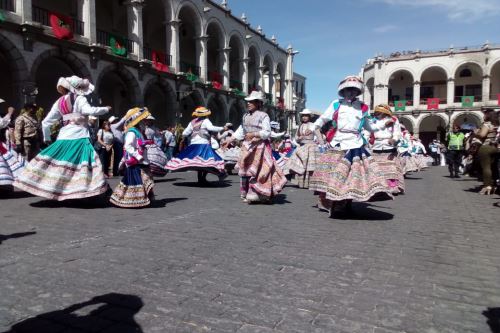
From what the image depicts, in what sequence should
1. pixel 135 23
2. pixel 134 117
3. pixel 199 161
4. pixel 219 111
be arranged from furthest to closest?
pixel 219 111 < pixel 135 23 < pixel 199 161 < pixel 134 117

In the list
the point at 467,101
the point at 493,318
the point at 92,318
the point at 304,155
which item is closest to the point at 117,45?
the point at 304,155

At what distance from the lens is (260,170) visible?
23.5 ft

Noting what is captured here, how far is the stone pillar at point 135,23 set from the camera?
20000 millimetres

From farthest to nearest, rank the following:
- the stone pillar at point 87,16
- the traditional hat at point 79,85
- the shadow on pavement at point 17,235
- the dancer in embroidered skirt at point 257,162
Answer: the stone pillar at point 87,16, the dancer in embroidered skirt at point 257,162, the traditional hat at point 79,85, the shadow on pavement at point 17,235

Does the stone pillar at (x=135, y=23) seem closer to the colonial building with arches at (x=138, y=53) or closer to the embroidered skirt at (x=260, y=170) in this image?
the colonial building with arches at (x=138, y=53)

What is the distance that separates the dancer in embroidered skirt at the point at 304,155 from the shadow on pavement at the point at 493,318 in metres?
6.96

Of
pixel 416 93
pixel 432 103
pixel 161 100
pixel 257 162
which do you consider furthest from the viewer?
pixel 416 93

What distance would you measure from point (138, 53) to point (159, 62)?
1.74 m

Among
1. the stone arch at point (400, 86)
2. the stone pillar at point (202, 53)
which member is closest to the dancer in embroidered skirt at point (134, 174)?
the stone pillar at point (202, 53)

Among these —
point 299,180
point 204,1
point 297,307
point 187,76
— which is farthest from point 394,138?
point 204,1

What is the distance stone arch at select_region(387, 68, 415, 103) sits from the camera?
45.6 m

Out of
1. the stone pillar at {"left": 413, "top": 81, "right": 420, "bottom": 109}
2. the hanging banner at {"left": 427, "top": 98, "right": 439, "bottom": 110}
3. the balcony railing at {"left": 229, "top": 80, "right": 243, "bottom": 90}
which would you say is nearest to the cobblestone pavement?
the balcony railing at {"left": 229, "top": 80, "right": 243, "bottom": 90}

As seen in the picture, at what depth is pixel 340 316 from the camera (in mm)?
2379

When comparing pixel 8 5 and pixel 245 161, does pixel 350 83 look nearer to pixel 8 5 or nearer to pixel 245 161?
pixel 245 161
